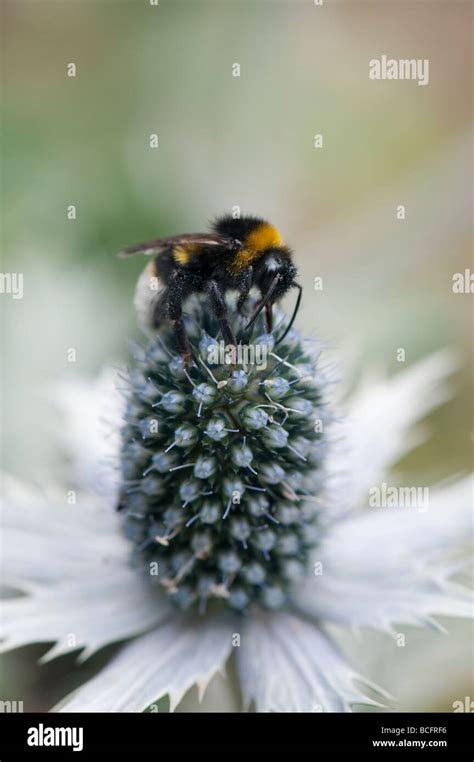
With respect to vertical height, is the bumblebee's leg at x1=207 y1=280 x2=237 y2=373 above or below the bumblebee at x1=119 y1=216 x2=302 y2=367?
below

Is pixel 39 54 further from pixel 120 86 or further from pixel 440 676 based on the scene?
pixel 440 676

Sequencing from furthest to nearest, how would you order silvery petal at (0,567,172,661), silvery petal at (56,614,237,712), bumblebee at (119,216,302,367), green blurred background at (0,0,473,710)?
1. green blurred background at (0,0,473,710)
2. silvery petal at (0,567,172,661)
3. bumblebee at (119,216,302,367)
4. silvery petal at (56,614,237,712)

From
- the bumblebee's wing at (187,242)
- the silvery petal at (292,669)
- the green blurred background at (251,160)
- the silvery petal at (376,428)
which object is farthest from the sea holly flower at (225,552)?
the green blurred background at (251,160)

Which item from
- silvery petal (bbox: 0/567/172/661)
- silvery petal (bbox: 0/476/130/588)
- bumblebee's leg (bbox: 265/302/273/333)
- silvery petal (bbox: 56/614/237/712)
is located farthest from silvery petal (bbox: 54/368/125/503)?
bumblebee's leg (bbox: 265/302/273/333)

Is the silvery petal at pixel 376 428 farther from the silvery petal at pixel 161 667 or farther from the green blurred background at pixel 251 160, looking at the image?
the green blurred background at pixel 251 160

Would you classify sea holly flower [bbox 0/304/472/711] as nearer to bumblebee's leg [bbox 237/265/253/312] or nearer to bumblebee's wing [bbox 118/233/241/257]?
bumblebee's leg [bbox 237/265/253/312]
